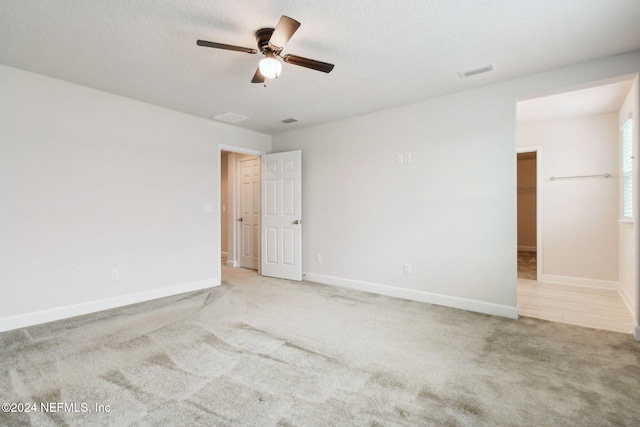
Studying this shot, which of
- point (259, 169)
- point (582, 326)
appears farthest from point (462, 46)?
point (259, 169)

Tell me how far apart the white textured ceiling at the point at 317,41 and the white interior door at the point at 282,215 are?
1.64 m

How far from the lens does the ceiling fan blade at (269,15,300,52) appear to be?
6.33 feet

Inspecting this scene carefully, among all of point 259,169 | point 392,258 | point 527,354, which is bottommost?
point 527,354

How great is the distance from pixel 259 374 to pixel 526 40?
130 inches

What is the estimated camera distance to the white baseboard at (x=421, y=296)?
10.8ft

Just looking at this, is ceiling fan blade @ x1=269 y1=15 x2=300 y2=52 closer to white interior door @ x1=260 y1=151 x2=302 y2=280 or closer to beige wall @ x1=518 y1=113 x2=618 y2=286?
white interior door @ x1=260 y1=151 x2=302 y2=280

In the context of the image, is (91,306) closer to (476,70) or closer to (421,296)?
(421,296)

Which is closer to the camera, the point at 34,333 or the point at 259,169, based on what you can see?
the point at 34,333

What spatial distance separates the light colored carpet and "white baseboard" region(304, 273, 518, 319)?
13 cm

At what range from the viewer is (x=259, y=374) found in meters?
2.12

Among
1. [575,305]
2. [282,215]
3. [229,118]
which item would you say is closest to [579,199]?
[575,305]

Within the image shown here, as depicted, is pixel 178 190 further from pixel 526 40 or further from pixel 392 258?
pixel 526 40

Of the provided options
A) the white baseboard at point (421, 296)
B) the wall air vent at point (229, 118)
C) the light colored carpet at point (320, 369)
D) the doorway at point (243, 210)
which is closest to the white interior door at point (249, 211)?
the doorway at point (243, 210)

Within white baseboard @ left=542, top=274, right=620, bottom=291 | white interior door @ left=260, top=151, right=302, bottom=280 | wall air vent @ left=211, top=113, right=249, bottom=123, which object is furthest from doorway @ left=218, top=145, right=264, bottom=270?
white baseboard @ left=542, top=274, right=620, bottom=291
